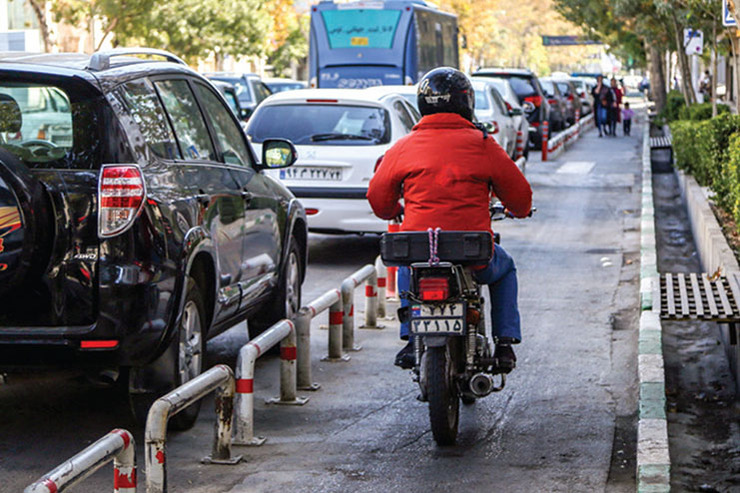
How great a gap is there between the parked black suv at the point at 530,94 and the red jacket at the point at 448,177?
2686 centimetres

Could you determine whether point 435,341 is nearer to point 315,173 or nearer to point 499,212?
point 499,212

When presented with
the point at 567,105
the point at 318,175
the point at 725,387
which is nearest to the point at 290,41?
the point at 567,105

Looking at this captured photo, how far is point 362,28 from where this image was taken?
28594 millimetres

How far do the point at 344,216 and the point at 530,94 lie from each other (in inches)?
869

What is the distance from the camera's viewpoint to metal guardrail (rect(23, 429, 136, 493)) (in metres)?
4.34

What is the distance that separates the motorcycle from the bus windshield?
897 inches

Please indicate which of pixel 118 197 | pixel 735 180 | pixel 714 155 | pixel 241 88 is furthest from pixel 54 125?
pixel 241 88

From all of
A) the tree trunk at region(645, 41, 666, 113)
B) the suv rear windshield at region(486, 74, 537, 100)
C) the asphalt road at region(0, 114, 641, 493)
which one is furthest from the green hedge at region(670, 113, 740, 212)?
the tree trunk at region(645, 41, 666, 113)

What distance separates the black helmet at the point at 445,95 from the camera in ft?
21.1

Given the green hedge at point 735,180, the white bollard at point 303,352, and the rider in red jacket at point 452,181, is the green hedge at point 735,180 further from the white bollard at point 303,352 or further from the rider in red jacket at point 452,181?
the rider in red jacket at point 452,181

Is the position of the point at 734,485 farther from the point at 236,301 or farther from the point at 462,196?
the point at 236,301

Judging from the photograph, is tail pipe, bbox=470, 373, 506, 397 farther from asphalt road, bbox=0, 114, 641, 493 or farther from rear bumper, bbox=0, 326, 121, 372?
rear bumper, bbox=0, 326, 121, 372

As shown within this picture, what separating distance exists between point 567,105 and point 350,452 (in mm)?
39913

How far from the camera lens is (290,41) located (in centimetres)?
7100
